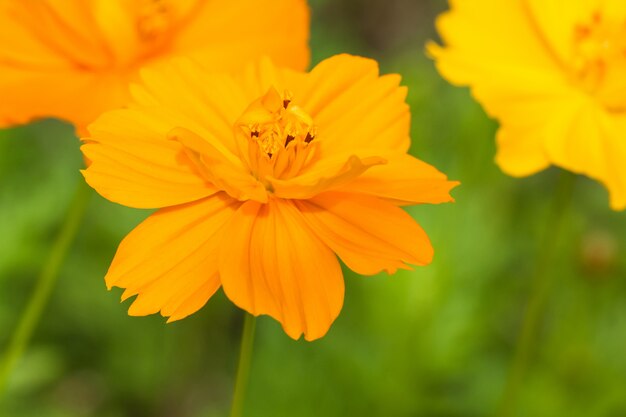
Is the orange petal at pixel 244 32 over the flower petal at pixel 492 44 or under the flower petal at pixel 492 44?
over

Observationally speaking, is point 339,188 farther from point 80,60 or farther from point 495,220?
→ point 495,220

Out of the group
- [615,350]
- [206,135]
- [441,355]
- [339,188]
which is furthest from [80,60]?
[615,350]

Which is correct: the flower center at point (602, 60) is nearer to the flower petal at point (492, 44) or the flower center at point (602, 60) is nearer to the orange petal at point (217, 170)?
the flower petal at point (492, 44)

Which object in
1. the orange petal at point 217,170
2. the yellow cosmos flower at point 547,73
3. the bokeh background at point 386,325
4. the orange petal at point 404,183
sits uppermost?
the orange petal at point 217,170

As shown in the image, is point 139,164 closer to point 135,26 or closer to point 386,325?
point 135,26

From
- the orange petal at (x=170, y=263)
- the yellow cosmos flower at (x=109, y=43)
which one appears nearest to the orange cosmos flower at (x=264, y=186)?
the orange petal at (x=170, y=263)

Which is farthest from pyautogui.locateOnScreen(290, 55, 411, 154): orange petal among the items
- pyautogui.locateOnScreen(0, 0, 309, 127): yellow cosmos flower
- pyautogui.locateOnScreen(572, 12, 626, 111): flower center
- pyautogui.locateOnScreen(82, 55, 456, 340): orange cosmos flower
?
pyautogui.locateOnScreen(572, 12, 626, 111): flower center

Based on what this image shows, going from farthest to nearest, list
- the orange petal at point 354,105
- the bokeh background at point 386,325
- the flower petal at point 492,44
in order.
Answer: the bokeh background at point 386,325 < the flower petal at point 492,44 < the orange petal at point 354,105
